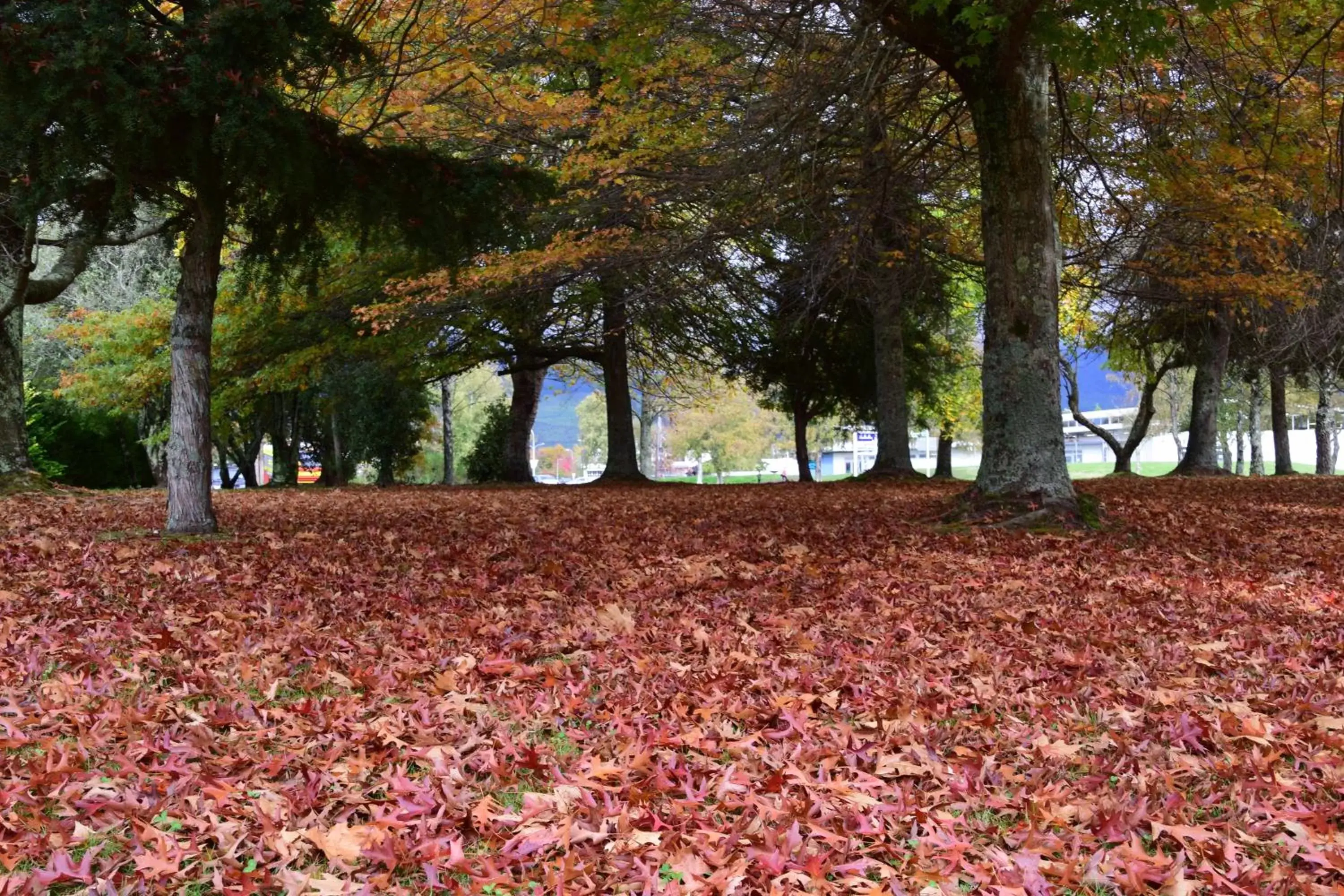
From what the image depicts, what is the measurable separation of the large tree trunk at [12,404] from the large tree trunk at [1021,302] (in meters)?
12.2

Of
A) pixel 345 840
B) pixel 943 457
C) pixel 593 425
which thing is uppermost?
pixel 593 425

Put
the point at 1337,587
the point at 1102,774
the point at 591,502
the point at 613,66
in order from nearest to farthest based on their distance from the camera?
the point at 1102,774, the point at 1337,587, the point at 613,66, the point at 591,502

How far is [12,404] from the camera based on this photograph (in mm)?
13391

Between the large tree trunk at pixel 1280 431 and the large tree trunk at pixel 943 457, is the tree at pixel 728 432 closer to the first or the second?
the large tree trunk at pixel 943 457

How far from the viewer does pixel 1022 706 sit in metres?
3.49

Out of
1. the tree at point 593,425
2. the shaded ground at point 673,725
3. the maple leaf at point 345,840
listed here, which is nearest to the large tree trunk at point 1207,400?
the shaded ground at point 673,725

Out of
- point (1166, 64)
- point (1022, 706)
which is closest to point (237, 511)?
point (1022, 706)

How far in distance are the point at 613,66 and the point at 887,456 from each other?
393 inches

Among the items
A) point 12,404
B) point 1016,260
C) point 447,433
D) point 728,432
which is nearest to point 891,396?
point 1016,260

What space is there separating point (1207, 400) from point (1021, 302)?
46.5 feet

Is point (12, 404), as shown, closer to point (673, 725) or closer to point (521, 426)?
point (521, 426)

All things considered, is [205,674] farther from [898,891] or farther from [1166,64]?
[1166,64]

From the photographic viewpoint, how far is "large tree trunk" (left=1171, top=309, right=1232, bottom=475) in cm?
1981

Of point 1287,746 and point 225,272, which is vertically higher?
point 225,272
